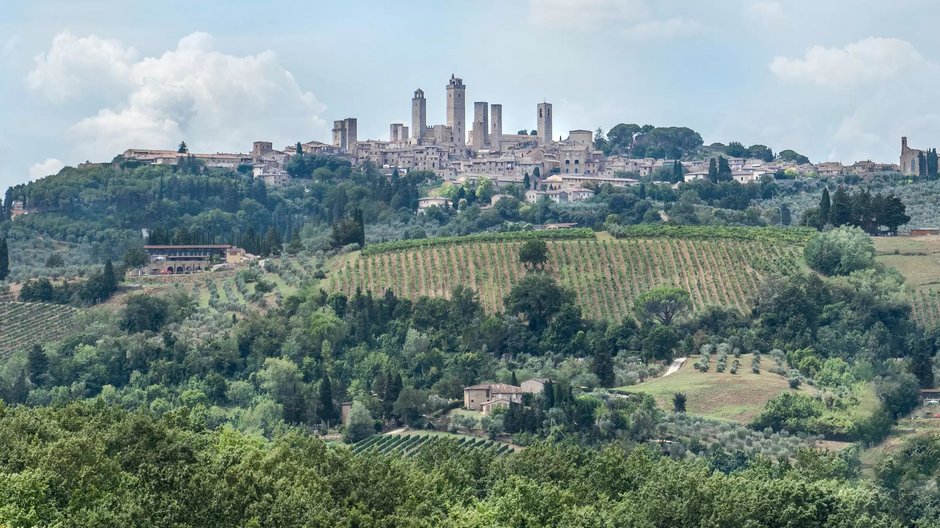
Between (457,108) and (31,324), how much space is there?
7303 centimetres

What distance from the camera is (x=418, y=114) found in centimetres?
17175

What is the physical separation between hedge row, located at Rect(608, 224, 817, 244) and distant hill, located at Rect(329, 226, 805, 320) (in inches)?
2.1

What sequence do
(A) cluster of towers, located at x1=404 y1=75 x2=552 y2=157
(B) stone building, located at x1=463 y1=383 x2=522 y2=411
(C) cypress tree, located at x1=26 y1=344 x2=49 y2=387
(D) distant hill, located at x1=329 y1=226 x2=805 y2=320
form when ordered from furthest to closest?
1. (A) cluster of towers, located at x1=404 y1=75 x2=552 y2=157
2. (D) distant hill, located at x1=329 y1=226 x2=805 y2=320
3. (C) cypress tree, located at x1=26 y1=344 x2=49 y2=387
4. (B) stone building, located at x1=463 y1=383 x2=522 y2=411

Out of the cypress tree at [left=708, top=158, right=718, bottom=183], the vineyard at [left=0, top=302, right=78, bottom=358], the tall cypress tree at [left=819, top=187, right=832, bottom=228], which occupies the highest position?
the cypress tree at [left=708, top=158, right=718, bottom=183]

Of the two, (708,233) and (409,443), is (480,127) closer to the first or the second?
(708,233)

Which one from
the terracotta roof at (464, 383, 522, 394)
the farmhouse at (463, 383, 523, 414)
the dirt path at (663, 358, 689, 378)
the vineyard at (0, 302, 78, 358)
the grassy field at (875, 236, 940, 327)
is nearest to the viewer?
the farmhouse at (463, 383, 523, 414)

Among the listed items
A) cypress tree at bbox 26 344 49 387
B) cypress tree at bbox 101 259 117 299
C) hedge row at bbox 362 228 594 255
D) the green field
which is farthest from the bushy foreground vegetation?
hedge row at bbox 362 228 594 255

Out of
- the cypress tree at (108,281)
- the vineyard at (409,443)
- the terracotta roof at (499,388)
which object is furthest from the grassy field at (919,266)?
the cypress tree at (108,281)

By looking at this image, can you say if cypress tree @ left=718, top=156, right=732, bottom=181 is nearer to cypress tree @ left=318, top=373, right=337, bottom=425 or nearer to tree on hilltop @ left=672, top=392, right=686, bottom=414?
tree on hilltop @ left=672, top=392, right=686, bottom=414

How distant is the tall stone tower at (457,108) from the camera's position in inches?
6722

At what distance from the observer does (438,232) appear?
12769 cm

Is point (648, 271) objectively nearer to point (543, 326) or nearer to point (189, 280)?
point (543, 326)

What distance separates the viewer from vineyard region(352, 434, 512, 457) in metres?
79.0

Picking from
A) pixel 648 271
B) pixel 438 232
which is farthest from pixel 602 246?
pixel 438 232
